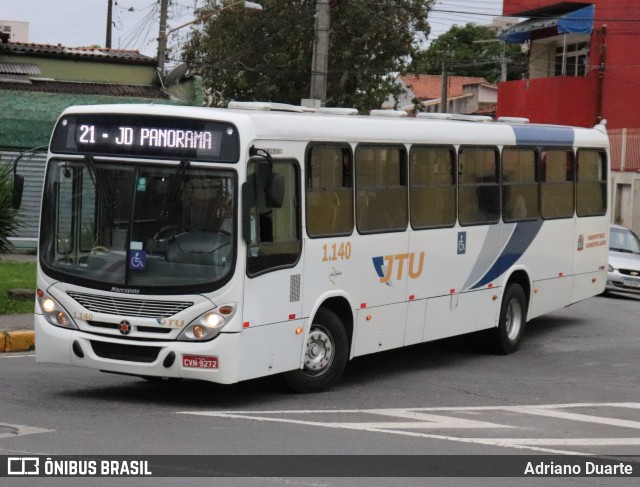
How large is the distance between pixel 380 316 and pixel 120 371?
332 cm

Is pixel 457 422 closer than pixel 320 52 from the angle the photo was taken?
Yes

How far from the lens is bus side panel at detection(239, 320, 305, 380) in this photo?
11.3 meters

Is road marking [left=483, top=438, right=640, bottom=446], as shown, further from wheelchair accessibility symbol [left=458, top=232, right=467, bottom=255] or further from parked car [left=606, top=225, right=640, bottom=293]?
parked car [left=606, top=225, right=640, bottom=293]

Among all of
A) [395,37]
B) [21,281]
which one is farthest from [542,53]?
[21,281]

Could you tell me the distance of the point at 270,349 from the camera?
1159cm

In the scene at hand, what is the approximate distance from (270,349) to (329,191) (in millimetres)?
1889

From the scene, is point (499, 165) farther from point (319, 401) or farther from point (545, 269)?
point (319, 401)

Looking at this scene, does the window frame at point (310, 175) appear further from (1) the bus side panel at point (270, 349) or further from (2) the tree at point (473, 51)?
(2) the tree at point (473, 51)

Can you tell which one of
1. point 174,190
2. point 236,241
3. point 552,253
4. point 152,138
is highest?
point 152,138

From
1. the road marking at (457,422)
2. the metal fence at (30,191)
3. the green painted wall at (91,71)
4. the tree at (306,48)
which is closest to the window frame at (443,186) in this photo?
the road marking at (457,422)

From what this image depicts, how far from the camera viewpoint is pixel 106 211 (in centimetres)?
1145

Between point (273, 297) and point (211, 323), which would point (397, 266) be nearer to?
point (273, 297)

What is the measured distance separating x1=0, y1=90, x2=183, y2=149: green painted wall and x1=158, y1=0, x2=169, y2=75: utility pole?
4238 mm

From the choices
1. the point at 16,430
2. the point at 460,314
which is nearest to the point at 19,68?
the point at 460,314
